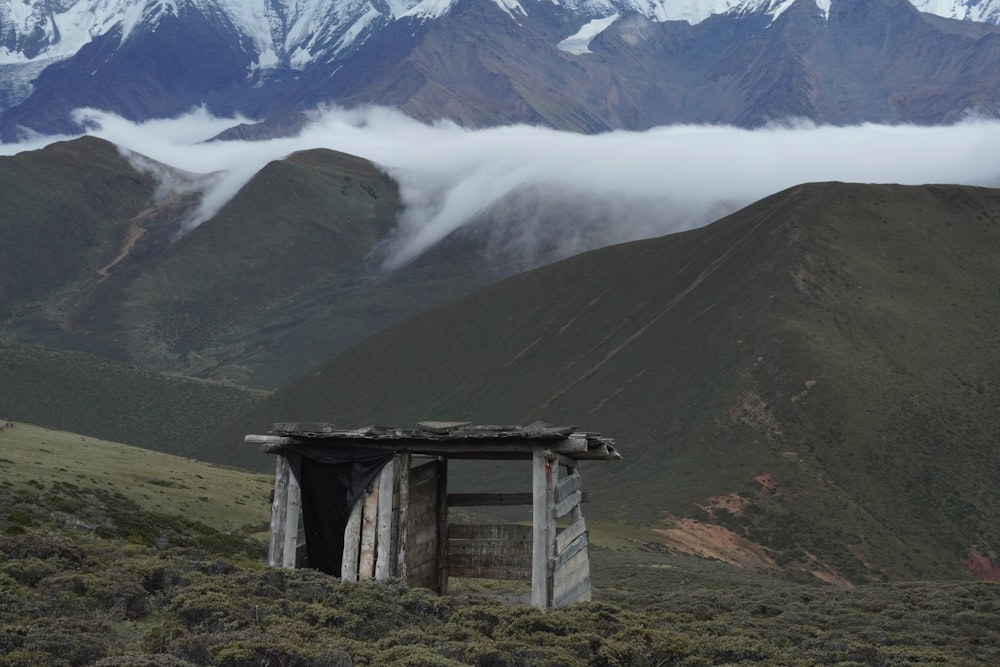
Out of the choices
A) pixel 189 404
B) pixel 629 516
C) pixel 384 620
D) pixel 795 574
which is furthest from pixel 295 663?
pixel 189 404

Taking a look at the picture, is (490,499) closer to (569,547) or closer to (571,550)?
(571,550)

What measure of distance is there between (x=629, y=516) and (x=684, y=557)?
14975 millimetres

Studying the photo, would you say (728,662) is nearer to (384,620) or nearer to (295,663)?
(384,620)

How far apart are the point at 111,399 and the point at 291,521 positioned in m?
157

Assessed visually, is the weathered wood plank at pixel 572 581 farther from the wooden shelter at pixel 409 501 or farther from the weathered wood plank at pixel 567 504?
the weathered wood plank at pixel 567 504

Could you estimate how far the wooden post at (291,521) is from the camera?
2538cm

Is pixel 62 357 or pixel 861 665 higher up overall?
pixel 62 357

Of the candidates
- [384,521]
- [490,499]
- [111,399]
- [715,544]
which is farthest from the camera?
[111,399]

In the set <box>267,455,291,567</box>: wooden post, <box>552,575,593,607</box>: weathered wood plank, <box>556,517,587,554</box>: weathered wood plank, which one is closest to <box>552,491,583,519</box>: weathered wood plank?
<box>556,517,587,554</box>: weathered wood plank

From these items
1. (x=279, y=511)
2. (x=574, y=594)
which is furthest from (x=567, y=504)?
(x=279, y=511)

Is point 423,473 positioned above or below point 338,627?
above

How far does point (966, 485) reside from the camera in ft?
309

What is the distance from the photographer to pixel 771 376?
10869 centimetres

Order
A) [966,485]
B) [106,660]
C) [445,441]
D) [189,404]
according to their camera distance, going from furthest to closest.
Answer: [189,404] → [966,485] → [445,441] → [106,660]
